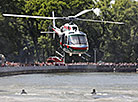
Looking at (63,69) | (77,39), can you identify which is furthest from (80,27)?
(77,39)

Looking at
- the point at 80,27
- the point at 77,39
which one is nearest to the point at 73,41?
the point at 77,39

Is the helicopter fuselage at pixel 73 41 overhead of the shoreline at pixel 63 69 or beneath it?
overhead

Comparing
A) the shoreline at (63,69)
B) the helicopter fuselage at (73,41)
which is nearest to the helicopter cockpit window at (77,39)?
the helicopter fuselage at (73,41)

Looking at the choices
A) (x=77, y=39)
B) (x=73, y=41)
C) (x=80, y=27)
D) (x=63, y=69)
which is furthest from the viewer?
(x=80, y=27)

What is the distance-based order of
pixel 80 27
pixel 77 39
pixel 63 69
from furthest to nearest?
pixel 80 27, pixel 63 69, pixel 77 39

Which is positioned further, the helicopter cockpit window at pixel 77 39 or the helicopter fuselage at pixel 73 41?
the helicopter cockpit window at pixel 77 39

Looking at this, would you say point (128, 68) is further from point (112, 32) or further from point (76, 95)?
point (76, 95)

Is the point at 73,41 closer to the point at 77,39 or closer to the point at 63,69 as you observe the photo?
the point at 77,39

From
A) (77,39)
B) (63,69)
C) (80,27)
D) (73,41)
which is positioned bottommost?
(63,69)

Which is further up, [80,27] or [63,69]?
[80,27]

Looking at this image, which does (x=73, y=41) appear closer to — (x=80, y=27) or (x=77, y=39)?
(x=77, y=39)

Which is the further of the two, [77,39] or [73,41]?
[77,39]

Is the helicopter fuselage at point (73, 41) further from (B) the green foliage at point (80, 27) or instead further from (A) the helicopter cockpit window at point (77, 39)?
(B) the green foliage at point (80, 27)

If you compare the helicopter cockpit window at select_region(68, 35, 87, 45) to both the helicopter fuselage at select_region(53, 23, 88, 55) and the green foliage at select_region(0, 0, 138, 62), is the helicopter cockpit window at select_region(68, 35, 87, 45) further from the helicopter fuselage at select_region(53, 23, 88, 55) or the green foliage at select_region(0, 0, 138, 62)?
the green foliage at select_region(0, 0, 138, 62)
